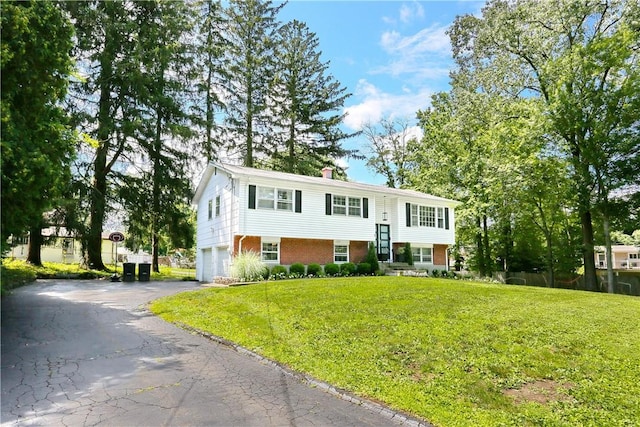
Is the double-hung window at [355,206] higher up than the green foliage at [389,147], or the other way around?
the green foliage at [389,147]

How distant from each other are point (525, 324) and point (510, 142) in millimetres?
17979

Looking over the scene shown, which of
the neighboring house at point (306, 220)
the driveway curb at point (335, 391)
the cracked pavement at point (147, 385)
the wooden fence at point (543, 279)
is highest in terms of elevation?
the neighboring house at point (306, 220)

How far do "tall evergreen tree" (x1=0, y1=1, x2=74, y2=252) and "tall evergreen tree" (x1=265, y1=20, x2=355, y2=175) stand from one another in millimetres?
23975

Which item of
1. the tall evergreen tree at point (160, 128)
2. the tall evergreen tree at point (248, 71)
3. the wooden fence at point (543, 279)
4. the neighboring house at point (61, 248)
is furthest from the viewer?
the tall evergreen tree at point (248, 71)

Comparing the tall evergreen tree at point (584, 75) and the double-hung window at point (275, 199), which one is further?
the tall evergreen tree at point (584, 75)

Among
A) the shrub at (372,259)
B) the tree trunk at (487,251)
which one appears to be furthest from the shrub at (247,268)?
the tree trunk at (487,251)

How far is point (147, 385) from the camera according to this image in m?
4.92

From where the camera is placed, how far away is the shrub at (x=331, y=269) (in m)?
18.9

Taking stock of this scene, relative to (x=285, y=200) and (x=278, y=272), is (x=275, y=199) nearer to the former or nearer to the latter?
(x=285, y=200)

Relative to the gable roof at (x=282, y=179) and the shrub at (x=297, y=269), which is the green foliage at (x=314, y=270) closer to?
the shrub at (x=297, y=269)

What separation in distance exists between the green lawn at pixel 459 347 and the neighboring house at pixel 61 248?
1476 centimetres

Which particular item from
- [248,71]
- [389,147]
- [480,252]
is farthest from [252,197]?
[389,147]

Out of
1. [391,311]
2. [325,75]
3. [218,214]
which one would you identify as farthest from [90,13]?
[391,311]

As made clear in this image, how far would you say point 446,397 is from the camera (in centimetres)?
458
